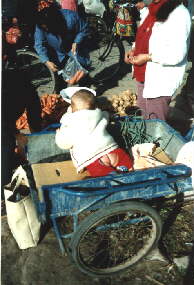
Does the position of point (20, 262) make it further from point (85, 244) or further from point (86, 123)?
point (86, 123)

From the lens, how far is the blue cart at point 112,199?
251 cm

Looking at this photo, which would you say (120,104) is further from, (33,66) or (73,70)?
(33,66)

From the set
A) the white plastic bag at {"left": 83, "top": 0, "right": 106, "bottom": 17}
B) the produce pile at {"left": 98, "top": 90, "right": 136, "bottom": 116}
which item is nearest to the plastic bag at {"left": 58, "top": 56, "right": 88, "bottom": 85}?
the produce pile at {"left": 98, "top": 90, "right": 136, "bottom": 116}

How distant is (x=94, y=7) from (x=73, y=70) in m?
3.85

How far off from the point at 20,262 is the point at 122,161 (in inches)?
52.4

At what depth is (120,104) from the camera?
16.6 ft

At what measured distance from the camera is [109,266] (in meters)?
3.02

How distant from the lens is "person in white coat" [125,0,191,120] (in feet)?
10.5

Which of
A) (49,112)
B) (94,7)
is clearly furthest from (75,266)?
(94,7)

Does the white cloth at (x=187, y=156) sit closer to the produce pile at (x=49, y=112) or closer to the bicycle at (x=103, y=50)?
the produce pile at (x=49, y=112)

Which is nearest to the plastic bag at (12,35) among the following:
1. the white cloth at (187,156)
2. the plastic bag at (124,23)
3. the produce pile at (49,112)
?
the produce pile at (49,112)

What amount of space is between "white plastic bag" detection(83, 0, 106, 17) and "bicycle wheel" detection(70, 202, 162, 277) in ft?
20.5

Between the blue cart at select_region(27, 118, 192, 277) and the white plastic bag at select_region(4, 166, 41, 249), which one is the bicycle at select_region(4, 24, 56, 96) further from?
the white plastic bag at select_region(4, 166, 41, 249)

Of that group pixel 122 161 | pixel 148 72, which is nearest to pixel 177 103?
pixel 148 72
